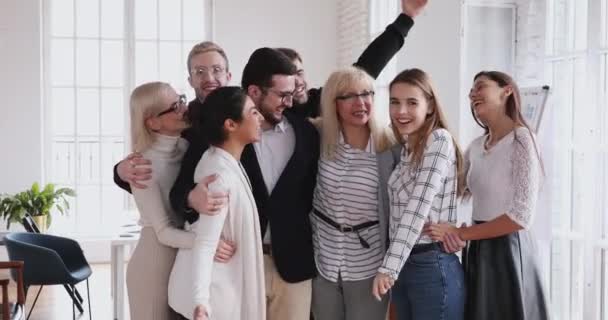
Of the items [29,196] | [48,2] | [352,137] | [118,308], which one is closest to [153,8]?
→ [48,2]

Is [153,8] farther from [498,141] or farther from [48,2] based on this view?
[498,141]

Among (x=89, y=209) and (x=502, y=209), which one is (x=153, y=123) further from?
(x=89, y=209)

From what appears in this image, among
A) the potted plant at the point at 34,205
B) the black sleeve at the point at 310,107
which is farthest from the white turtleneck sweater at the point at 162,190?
the potted plant at the point at 34,205

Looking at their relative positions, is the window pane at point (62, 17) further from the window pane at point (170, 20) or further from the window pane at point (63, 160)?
the window pane at point (63, 160)

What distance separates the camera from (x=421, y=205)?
2.40 meters

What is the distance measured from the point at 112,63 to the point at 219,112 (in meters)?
5.99

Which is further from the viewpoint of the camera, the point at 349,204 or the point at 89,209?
the point at 89,209

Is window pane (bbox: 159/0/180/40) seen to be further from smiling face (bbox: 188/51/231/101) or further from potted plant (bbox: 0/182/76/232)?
smiling face (bbox: 188/51/231/101)

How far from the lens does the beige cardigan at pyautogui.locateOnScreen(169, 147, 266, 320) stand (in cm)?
233

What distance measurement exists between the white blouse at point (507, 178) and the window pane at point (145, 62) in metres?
5.81

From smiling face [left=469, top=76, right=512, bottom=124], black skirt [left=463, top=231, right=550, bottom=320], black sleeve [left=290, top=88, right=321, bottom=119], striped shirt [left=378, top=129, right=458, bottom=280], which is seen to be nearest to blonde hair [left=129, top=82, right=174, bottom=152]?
black sleeve [left=290, top=88, right=321, bottom=119]

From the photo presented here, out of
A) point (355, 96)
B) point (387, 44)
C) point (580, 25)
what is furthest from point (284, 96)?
point (580, 25)

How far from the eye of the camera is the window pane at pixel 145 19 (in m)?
7.98

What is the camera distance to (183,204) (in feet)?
7.93
